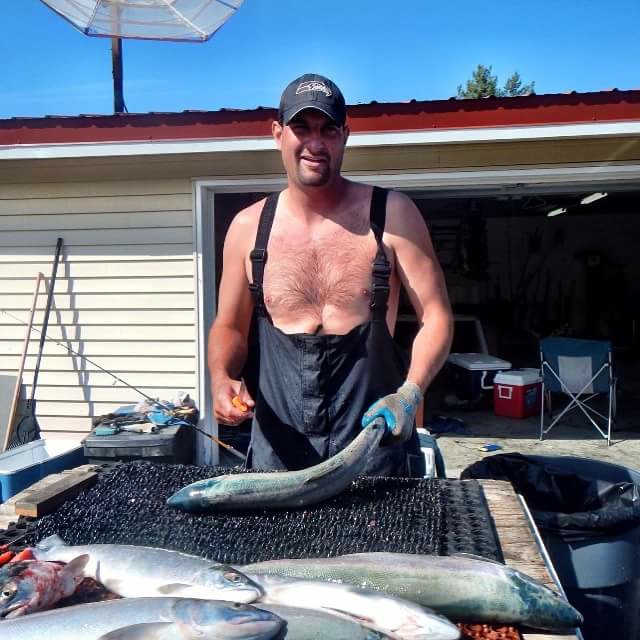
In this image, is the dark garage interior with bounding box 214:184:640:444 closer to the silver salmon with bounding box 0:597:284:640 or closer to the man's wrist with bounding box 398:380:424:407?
the man's wrist with bounding box 398:380:424:407

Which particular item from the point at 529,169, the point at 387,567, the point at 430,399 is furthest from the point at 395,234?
the point at 430,399

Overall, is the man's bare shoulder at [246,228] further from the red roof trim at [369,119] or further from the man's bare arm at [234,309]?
the red roof trim at [369,119]

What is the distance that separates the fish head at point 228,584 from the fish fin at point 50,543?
1.47 feet

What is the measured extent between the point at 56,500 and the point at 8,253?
486cm

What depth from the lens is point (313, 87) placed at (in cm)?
234

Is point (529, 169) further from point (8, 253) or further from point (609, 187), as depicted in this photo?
point (8, 253)

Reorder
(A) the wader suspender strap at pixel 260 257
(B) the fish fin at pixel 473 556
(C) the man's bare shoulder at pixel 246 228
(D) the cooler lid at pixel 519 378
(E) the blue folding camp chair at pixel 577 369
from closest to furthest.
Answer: (B) the fish fin at pixel 473 556
(A) the wader suspender strap at pixel 260 257
(C) the man's bare shoulder at pixel 246 228
(E) the blue folding camp chair at pixel 577 369
(D) the cooler lid at pixel 519 378

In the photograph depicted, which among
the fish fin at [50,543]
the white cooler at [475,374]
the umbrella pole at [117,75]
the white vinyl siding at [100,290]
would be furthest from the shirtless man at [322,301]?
the white cooler at [475,374]

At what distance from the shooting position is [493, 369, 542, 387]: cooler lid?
7957 mm

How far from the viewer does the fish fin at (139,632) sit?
1093 mm

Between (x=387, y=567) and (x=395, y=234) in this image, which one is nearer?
(x=387, y=567)

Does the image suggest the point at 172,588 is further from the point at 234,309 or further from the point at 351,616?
the point at 234,309

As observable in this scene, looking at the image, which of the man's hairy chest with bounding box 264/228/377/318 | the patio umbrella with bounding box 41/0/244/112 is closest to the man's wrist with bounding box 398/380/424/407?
the man's hairy chest with bounding box 264/228/377/318

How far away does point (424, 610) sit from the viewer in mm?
1241
